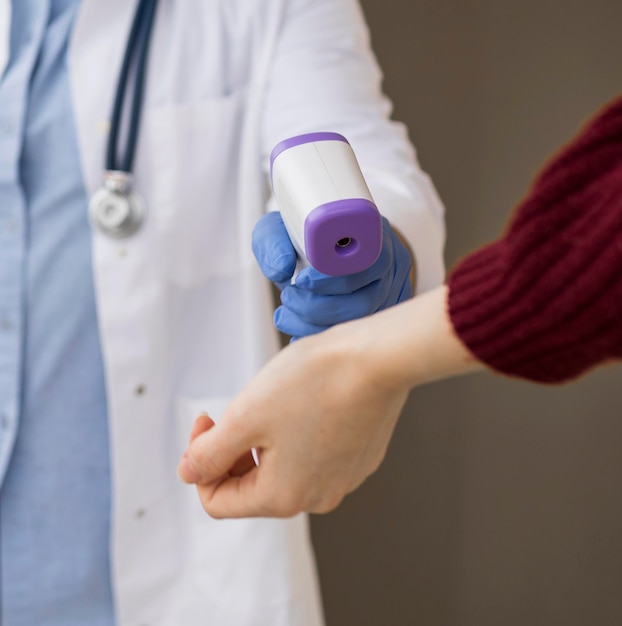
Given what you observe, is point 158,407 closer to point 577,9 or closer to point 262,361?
point 262,361

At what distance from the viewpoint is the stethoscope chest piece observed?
0.85 meters

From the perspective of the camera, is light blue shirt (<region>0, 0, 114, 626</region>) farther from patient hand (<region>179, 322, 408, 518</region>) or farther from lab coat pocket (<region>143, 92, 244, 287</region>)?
patient hand (<region>179, 322, 408, 518</region>)

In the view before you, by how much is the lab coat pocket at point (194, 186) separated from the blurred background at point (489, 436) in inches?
14.9

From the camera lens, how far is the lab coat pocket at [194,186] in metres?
0.90

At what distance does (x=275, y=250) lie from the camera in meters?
0.55

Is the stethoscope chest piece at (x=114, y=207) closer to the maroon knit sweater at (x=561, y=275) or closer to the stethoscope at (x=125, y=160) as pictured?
the stethoscope at (x=125, y=160)

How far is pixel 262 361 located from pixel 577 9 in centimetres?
76

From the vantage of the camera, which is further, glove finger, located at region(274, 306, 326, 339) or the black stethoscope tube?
the black stethoscope tube

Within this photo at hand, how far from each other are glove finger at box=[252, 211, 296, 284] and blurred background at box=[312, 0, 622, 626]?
2.30ft

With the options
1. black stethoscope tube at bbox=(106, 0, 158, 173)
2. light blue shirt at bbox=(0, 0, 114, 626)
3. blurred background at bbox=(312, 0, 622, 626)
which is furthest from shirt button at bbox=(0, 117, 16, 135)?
blurred background at bbox=(312, 0, 622, 626)

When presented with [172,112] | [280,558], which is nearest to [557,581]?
[280,558]

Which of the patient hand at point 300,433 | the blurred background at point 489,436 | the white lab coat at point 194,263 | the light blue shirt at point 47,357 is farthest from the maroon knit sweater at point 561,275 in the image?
the blurred background at point 489,436

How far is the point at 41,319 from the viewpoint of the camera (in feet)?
2.90

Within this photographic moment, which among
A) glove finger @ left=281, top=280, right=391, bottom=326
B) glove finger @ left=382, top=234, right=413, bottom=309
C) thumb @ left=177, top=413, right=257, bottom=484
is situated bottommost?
thumb @ left=177, top=413, right=257, bottom=484
